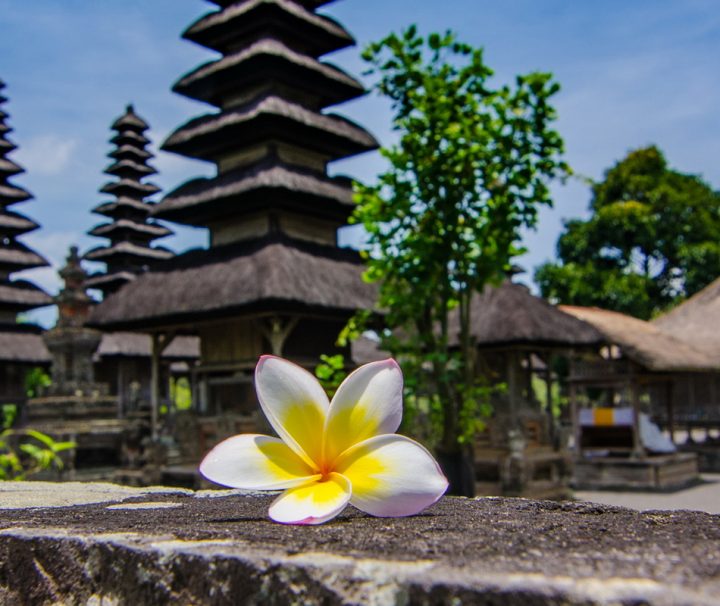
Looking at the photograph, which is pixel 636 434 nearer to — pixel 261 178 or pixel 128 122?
pixel 261 178

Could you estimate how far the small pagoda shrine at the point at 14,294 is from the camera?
24156 millimetres

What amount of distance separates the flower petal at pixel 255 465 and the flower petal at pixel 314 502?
0.03m

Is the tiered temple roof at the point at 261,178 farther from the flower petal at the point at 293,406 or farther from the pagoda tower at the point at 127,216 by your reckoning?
the pagoda tower at the point at 127,216

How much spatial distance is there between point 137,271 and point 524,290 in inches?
705

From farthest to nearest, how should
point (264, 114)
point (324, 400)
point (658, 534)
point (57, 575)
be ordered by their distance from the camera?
point (264, 114) < point (324, 400) < point (57, 575) < point (658, 534)

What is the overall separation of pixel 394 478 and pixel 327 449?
0.19 meters

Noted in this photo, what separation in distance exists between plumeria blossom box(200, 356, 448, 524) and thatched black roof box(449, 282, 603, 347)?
12.3 meters

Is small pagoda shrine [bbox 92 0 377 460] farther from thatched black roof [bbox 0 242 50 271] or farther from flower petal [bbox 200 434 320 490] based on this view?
thatched black roof [bbox 0 242 50 271]

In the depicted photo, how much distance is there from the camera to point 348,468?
5.34ft

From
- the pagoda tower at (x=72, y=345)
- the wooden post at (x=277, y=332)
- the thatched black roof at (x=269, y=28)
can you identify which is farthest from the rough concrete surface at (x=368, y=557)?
the pagoda tower at (x=72, y=345)

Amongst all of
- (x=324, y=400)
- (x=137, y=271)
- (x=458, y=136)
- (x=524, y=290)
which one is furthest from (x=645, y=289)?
(x=324, y=400)

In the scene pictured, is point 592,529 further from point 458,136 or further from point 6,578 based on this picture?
point 458,136

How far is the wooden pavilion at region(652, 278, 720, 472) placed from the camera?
727 inches

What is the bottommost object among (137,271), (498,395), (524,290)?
(498,395)
